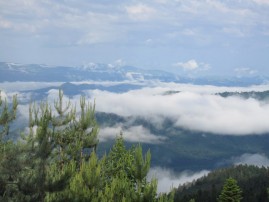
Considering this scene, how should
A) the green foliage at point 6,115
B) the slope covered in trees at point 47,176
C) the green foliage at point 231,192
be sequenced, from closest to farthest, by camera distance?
1. the slope covered in trees at point 47,176
2. the green foliage at point 6,115
3. the green foliage at point 231,192

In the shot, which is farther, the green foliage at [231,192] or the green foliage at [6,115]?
the green foliage at [231,192]

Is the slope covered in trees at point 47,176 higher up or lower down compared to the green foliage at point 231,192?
higher up

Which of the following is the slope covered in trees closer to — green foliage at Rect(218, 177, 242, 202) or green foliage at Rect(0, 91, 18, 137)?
green foliage at Rect(0, 91, 18, 137)

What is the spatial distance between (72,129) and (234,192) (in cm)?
5529

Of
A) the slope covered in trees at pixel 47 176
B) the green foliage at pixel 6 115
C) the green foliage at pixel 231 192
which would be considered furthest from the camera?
the green foliage at pixel 231 192

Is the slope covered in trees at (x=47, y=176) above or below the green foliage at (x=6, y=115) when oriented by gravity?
below

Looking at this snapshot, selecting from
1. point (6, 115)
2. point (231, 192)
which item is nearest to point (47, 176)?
point (6, 115)

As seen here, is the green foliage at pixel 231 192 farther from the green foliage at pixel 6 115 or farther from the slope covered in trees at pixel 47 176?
the green foliage at pixel 6 115

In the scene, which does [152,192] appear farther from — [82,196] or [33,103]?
[33,103]

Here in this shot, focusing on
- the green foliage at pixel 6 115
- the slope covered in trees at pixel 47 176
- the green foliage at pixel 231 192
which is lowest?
the green foliage at pixel 231 192

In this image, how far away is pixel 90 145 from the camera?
161 feet

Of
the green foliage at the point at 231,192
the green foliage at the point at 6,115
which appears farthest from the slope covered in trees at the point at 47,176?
the green foliage at the point at 231,192

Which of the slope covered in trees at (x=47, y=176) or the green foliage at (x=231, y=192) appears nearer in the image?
the slope covered in trees at (x=47, y=176)

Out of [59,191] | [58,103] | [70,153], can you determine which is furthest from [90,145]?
[59,191]
